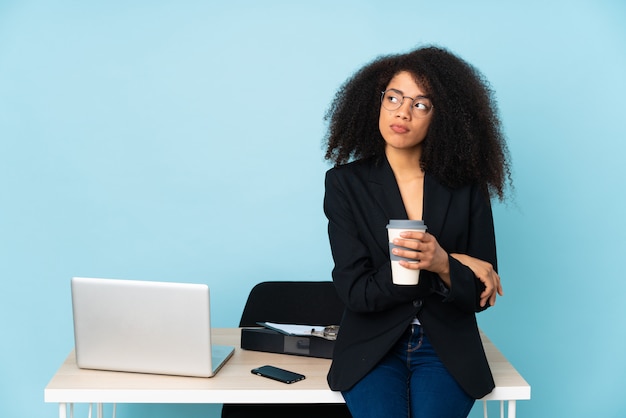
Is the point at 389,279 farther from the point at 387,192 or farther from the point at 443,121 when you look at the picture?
the point at 443,121

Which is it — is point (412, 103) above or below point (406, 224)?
above

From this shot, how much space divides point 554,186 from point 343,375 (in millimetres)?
2240

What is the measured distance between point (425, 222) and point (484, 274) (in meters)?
0.26

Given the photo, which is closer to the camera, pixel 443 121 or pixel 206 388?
pixel 206 388

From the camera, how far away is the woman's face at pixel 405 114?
106 inches

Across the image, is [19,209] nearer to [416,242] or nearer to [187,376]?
[187,376]

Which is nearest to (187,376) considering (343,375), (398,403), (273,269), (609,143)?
(343,375)

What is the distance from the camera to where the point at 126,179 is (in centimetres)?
442

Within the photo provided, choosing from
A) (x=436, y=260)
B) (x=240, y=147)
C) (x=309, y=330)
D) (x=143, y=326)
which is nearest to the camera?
(x=436, y=260)

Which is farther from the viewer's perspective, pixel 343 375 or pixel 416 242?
pixel 343 375

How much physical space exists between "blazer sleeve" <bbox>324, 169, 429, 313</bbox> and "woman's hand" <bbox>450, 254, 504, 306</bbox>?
154 millimetres

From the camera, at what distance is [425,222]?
2719 mm

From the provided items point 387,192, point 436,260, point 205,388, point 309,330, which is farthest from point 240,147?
point 436,260

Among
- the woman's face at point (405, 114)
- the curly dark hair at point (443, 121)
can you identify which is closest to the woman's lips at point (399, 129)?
the woman's face at point (405, 114)
